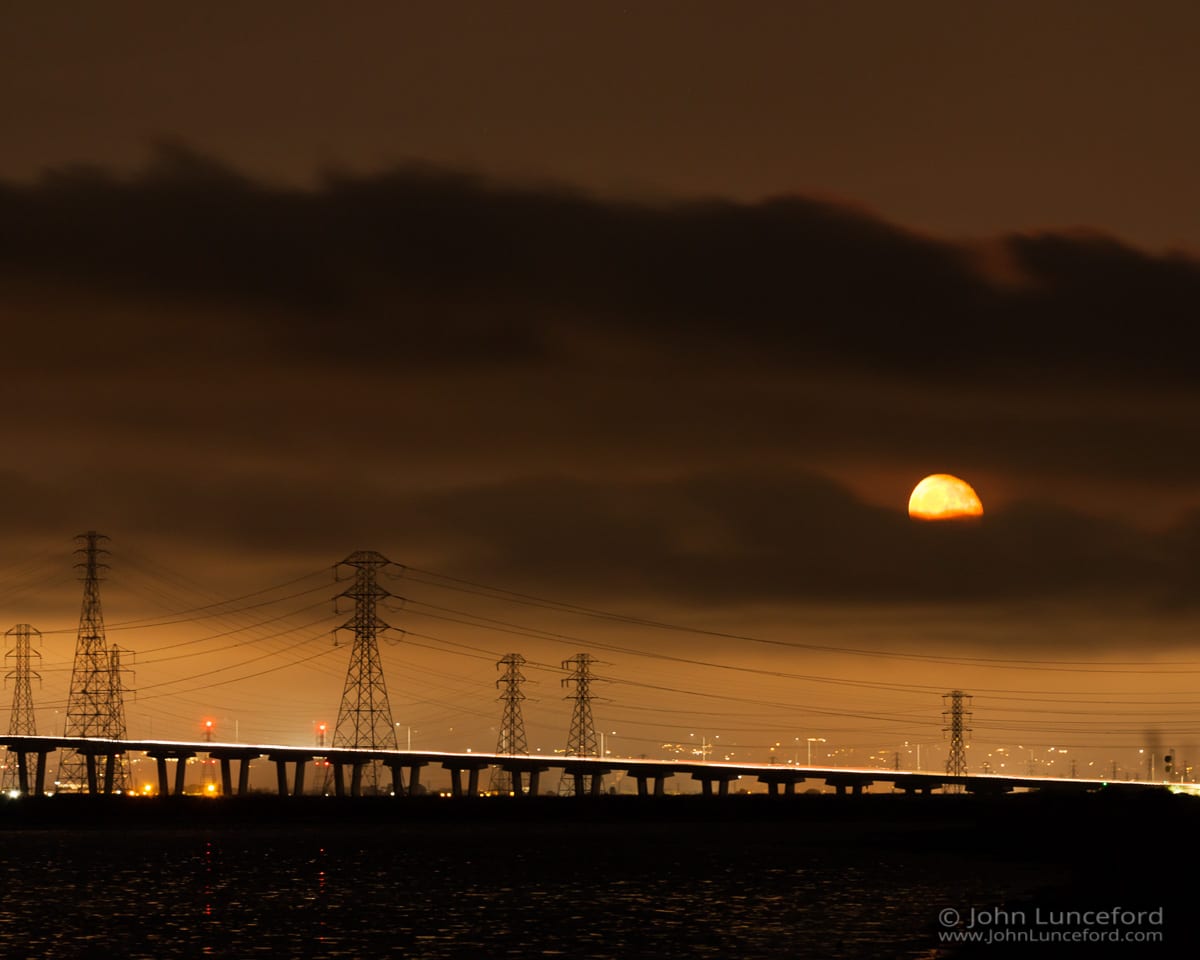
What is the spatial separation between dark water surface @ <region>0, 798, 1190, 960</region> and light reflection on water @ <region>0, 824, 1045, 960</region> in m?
0.17

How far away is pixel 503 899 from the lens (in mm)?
95750

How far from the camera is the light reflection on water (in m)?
70.9

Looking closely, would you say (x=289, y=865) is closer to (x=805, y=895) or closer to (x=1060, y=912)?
(x=805, y=895)

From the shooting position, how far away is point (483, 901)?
94.2 m

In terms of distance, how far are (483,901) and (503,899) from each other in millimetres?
1881

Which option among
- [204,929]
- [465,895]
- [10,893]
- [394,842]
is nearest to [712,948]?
[204,929]

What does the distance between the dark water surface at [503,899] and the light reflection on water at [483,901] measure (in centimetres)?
17

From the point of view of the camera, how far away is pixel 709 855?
148500mm

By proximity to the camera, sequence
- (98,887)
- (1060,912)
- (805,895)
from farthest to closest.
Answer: (98,887), (805,895), (1060,912)

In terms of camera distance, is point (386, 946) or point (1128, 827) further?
point (1128, 827)

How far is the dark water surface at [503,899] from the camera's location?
70938 millimetres

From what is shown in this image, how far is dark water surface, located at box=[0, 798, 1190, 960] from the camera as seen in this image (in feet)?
233

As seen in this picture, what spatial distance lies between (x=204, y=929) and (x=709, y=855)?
7527cm

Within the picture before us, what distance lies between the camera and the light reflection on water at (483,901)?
233 ft
